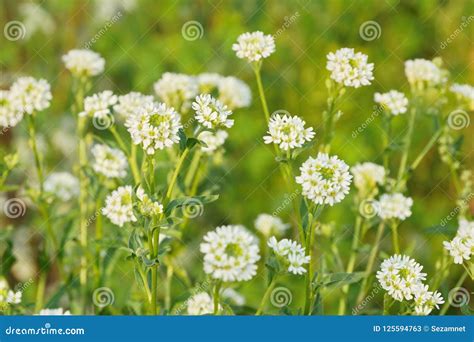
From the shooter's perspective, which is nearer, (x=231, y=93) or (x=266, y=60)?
(x=231, y=93)

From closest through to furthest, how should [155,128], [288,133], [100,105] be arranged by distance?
[155,128], [288,133], [100,105]

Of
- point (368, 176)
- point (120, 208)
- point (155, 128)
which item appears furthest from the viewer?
point (368, 176)

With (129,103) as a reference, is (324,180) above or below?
below

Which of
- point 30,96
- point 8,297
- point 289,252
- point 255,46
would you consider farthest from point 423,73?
point 8,297

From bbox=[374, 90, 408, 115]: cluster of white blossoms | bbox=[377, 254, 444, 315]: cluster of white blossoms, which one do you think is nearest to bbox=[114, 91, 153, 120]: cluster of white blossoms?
bbox=[374, 90, 408, 115]: cluster of white blossoms

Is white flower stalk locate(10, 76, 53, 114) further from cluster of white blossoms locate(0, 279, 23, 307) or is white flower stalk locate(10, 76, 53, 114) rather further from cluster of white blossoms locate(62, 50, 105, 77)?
cluster of white blossoms locate(0, 279, 23, 307)

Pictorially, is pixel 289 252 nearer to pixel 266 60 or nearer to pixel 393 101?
pixel 393 101

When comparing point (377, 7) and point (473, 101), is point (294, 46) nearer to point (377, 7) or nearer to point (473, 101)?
point (377, 7)
